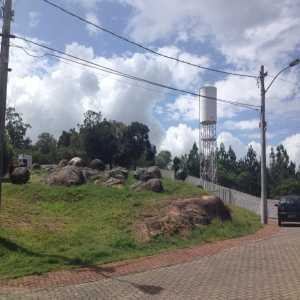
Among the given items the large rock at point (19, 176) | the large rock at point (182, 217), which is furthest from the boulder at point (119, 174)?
the large rock at point (182, 217)

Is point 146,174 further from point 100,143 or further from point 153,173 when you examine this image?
point 100,143

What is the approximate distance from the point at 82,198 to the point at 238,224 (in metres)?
7.51

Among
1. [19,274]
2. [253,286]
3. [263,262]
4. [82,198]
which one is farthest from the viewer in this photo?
[82,198]

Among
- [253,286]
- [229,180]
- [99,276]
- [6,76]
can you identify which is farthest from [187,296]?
[229,180]

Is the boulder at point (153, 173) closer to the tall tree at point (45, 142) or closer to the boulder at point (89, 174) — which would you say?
the boulder at point (89, 174)

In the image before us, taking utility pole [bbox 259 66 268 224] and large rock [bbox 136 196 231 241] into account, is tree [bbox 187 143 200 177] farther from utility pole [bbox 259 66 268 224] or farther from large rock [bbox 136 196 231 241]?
large rock [bbox 136 196 231 241]

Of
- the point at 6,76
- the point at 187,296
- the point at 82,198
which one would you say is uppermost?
the point at 6,76

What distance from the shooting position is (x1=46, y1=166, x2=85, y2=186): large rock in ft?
90.8

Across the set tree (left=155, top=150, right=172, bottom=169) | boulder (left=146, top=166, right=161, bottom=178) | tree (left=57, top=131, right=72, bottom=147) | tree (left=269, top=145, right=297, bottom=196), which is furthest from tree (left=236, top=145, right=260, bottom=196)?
boulder (left=146, top=166, right=161, bottom=178)

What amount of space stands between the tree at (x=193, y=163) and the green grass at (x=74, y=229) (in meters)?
65.6

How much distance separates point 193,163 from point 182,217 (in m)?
77.8

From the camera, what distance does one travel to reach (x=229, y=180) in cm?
8981

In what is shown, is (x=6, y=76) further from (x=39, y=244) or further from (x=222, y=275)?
(x=222, y=275)

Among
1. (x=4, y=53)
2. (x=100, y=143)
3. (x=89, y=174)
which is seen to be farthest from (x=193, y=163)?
(x=4, y=53)
